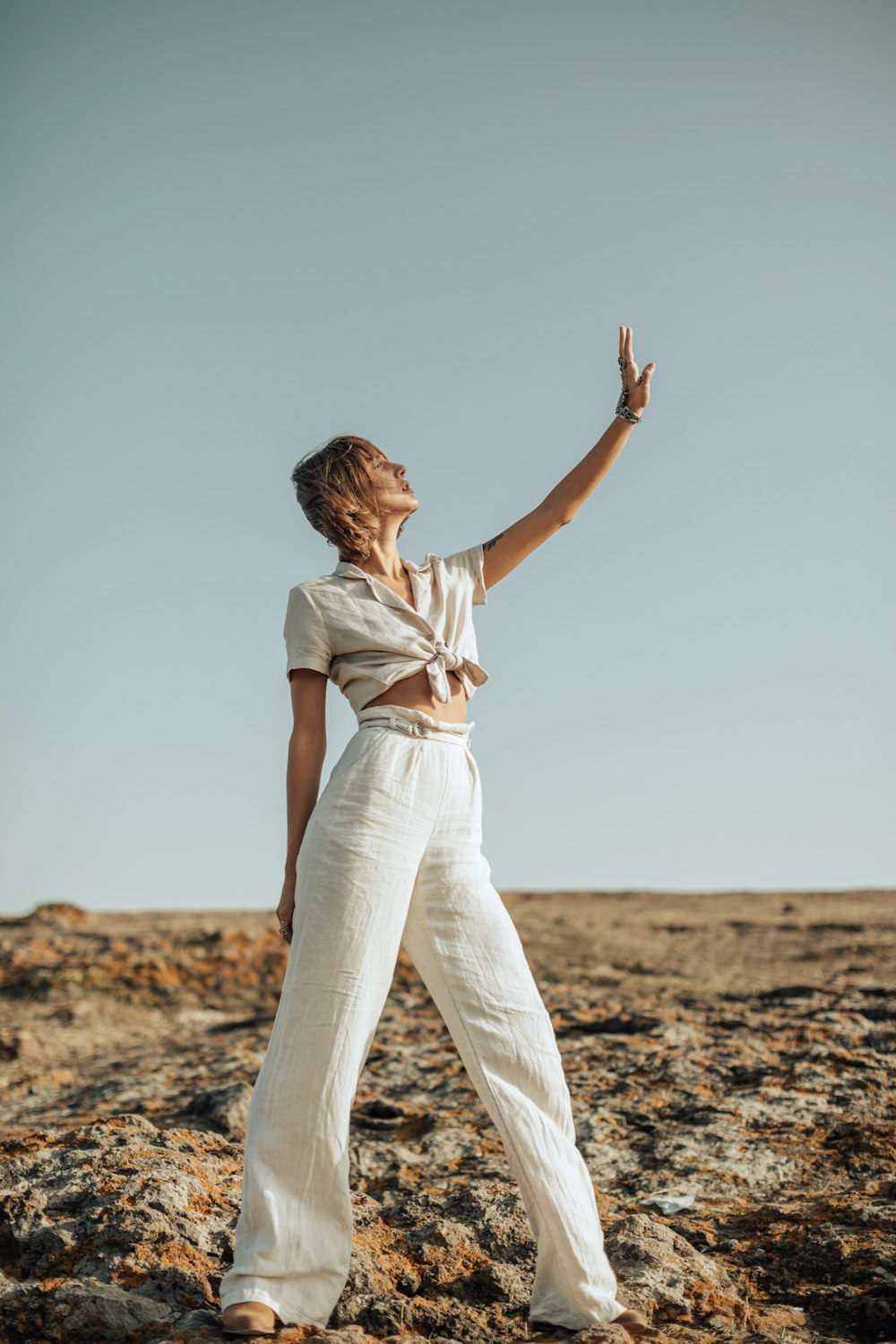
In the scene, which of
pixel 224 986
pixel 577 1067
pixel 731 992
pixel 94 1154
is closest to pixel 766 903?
pixel 731 992

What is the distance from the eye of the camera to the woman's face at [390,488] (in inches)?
141

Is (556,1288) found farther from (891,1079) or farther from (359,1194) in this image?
(891,1079)

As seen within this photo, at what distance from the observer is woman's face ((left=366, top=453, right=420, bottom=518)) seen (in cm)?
359

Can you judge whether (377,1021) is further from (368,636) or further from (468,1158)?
(468,1158)

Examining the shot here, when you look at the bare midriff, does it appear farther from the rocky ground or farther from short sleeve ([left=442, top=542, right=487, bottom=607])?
the rocky ground

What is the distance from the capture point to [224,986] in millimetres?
10312

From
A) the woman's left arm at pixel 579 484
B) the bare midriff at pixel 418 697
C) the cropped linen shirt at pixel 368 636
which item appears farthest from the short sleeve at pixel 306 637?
the woman's left arm at pixel 579 484

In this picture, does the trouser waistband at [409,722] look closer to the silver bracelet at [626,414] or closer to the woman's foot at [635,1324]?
the silver bracelet at [626,414]

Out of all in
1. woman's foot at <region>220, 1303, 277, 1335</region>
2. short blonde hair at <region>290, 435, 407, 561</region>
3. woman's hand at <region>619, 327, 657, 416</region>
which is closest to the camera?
woman's foot at <region>220, 1303, 277, 1335</region>

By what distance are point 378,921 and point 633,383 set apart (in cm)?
186

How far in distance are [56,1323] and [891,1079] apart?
165 inches

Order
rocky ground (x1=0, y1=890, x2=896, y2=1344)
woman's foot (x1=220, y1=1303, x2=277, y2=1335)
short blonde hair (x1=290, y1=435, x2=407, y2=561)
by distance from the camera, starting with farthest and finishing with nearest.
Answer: short blonde hair (x1=290, y1=435, x2=407, y2=561), rocky ground (x1=0, y1=890, x2=896, y2=1344), woman's foot (x1=220, y1=1303, x2=277, y2=1335)

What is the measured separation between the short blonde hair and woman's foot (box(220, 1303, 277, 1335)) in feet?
6.86

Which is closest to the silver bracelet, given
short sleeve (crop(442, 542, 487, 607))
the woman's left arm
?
the woman's left arm
